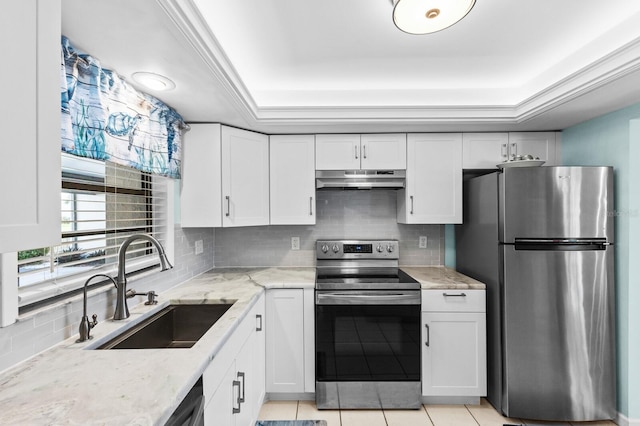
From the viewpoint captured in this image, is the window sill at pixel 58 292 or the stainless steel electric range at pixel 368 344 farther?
the stainless steel electric range at pixel 368 344

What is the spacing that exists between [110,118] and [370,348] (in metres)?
2.09

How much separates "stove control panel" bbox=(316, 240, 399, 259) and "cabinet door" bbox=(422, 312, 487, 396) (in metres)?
0.71

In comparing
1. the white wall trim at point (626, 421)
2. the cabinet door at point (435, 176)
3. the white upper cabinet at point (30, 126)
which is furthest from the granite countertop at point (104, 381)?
the white wall trim at point (626, 421)

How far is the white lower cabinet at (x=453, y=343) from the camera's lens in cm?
233

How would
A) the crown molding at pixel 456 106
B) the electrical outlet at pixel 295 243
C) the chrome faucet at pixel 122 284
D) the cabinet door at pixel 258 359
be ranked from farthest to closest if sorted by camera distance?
the electrical outlet at pixel 295 243, the cabinet door at pixel 258 359, the crown molding at pixel 456 106, the chrome faucet at pixel 122 284

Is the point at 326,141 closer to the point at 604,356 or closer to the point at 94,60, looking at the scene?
the point at 94,60

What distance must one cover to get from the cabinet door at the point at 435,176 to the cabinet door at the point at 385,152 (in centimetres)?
6

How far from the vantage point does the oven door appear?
2.31m

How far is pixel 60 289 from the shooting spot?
135 cm

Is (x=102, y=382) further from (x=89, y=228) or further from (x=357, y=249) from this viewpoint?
(x=357, y=249)

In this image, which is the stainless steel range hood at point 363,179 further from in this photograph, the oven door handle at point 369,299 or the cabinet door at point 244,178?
the oven door handle at point 369,299

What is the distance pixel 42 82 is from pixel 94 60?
0.86 meters

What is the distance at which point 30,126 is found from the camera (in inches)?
26.7

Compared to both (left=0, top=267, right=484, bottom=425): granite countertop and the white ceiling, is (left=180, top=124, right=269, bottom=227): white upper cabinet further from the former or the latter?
(left=0, top=267, right=484, bottom=425): granite countertop
